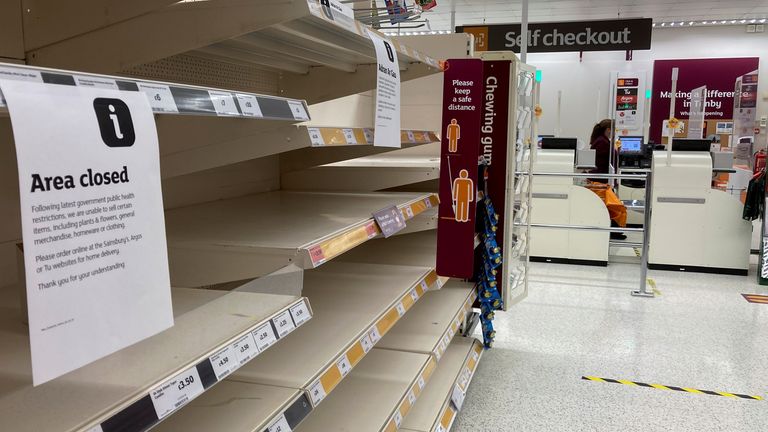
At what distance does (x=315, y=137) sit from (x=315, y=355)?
0.56 meters

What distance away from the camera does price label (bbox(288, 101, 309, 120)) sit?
1096 mm

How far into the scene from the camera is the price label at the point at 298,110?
110 cm

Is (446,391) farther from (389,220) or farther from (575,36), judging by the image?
(575,36)

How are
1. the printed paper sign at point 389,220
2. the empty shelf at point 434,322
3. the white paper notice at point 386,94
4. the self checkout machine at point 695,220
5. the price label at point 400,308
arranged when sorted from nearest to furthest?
the white paper notice at point 386,94 < the printed paper sign at point 389,220 < the price label at point 400,308 < the empty shelf at point 434,322 < the self checkout machine at point 695,220

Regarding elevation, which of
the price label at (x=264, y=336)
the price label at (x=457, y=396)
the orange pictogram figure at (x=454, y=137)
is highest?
the orange pictogram figure at (x=454, y=137)

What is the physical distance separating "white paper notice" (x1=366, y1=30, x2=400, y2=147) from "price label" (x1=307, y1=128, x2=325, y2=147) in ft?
0.98

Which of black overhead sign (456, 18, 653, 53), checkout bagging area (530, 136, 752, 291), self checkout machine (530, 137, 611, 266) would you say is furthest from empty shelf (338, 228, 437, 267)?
black overhead sign (456, 18, 653, 53)

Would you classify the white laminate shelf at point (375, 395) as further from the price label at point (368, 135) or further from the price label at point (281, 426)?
the price label at point (368, 135)

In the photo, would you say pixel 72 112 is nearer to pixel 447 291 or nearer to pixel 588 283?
pixel 447 291

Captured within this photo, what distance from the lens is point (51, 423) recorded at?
719 mm

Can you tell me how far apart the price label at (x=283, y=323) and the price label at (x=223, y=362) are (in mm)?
149

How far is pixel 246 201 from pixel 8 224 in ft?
3.23

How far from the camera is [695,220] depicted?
590 centimetres

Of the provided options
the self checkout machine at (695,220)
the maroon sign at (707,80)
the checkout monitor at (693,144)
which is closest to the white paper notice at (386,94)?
the self checkout machine at (695,220)
